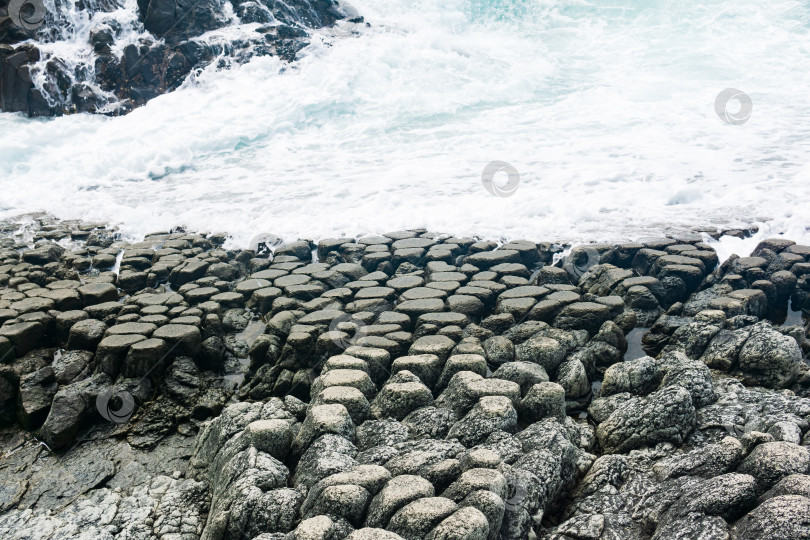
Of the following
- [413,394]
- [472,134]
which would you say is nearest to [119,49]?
[472,134]

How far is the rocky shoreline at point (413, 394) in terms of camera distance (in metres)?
2.92

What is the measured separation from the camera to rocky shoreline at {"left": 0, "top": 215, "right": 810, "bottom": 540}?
292 cm

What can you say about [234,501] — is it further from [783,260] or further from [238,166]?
[238,166]

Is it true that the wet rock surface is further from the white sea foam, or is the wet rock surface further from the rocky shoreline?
the rocky shoreline

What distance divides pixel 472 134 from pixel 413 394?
8329 millimetres

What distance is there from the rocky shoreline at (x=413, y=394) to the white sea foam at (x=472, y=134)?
1.36 meters

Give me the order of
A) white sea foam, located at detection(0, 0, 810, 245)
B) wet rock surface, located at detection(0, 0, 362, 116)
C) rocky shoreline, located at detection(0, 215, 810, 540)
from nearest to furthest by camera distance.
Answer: rocky shoreline, located at detection(0, 215, 810, 540)
white sea foam, located at detection(0, 0, 810, 245)
wet rock surface, located at detection(0, 0, 362, 116)

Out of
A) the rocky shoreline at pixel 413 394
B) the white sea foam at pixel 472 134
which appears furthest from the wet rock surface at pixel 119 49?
the rocky shoreline at pixel 413 394

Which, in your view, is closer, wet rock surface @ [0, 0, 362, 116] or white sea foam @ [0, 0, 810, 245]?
white sea foam @ [0, 0, 810, 245]

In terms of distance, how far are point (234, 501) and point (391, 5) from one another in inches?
722

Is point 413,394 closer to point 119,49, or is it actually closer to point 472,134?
point 472,134

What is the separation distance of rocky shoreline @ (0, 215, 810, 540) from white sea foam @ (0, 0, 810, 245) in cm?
136

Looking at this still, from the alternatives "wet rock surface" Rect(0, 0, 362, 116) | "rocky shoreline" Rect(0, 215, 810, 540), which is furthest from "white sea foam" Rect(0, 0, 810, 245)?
"rocky shoreline" Rect(0, 215, 810, 540)

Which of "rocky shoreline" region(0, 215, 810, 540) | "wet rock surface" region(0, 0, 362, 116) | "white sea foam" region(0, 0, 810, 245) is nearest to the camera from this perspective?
"rocky shoreline" region(0, 215, 810, 540)
